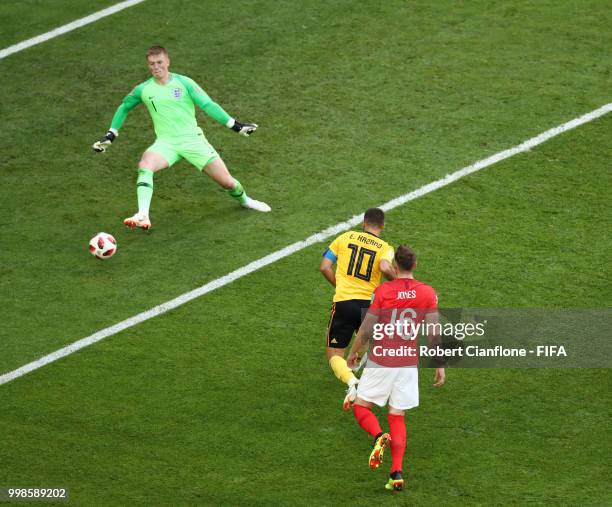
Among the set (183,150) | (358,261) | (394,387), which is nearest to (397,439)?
(394,387)

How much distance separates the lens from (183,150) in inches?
545

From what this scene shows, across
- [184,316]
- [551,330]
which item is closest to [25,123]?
[184,316]

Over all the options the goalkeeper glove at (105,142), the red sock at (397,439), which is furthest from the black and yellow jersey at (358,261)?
the goalkeeper glove at (105,142)

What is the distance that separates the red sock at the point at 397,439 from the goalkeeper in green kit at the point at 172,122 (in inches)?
192

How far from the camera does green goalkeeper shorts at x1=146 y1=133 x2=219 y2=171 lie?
1381 cm

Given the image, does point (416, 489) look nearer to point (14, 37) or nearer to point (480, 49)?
point (480, 49)

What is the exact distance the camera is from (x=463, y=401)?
35.8 feet

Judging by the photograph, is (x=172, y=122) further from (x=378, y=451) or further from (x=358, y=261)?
(x=378, y=451)

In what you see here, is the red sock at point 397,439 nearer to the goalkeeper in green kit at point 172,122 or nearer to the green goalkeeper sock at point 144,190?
the green goalkeeper sock at point 144,190

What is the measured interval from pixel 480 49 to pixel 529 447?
8.50 metres

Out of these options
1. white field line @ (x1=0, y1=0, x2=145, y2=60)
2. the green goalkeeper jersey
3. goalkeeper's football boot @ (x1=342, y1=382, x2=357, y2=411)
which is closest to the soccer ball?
the green goalkeeper jersey

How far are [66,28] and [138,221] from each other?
657 centimetres

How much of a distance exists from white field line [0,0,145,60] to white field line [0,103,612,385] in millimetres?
6929

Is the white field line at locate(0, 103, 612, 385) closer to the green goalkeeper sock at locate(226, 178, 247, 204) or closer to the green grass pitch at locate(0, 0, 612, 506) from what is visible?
→ the green grass pitch at locate(0, 0, 612, 506)
